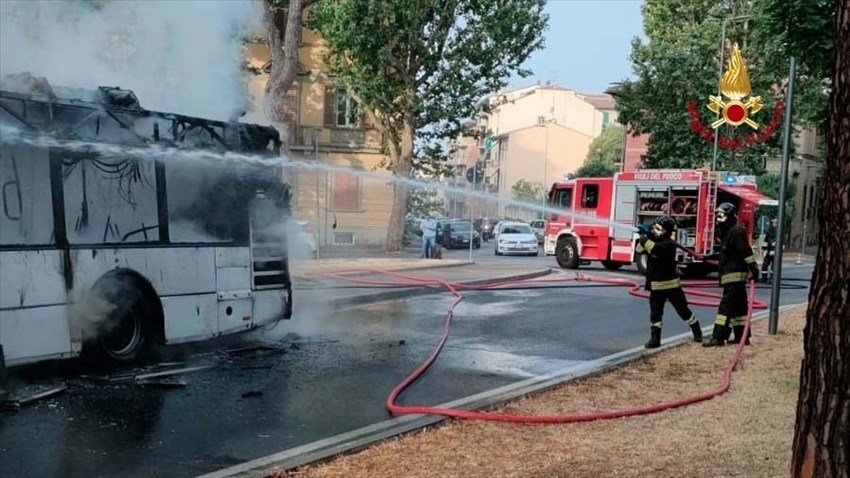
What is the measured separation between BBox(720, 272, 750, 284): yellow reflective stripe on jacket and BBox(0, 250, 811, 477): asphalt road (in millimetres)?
1366

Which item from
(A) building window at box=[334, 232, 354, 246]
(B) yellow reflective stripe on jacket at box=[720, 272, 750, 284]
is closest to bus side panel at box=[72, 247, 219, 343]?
(B) yellow reflective stripe on jacket at box=[720, 272, 750, 284]

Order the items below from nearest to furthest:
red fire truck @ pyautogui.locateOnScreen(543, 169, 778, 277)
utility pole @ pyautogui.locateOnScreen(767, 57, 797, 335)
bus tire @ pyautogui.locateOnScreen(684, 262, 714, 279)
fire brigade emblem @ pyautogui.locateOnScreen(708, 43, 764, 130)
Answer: utility pole @ pyautogui.locateOnScreen(767, 57, 797, 335) < red fire truck @ pyautogui.locateOnScreen(543, 169, 778, 277) < bus tire @ pyautogui.locateOnScreen(684, 262, 714, 279) < fire brigade emblem @ pyautogui.locateOnScreen(708, 43, 764, 130)

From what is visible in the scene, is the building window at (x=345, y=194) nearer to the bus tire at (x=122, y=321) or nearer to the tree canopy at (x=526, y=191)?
the bus tire at (x=122, y=321)

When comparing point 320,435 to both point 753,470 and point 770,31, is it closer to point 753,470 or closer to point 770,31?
point 753,470

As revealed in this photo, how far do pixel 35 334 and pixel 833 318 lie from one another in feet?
19.0

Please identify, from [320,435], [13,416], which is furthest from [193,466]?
[13,416]

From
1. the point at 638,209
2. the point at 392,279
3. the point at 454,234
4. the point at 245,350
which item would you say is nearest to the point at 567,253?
the point at 638,209

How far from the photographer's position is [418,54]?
85.1ft

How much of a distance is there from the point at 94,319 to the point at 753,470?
5.42 m

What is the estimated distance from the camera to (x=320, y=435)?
5.64 meters

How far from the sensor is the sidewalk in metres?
13.4

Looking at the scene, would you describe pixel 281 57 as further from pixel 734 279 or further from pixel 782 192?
pixel 734 279

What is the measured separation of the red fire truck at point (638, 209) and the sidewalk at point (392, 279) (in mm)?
2038

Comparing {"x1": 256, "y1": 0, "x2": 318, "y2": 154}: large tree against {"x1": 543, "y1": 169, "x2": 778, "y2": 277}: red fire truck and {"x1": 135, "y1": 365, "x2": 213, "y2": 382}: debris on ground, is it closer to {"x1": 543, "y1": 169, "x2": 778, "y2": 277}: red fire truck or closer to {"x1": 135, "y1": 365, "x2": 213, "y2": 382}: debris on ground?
{"x1": 543, "y1": 169, "x2": 778, "y2": 277}: red fire truck
